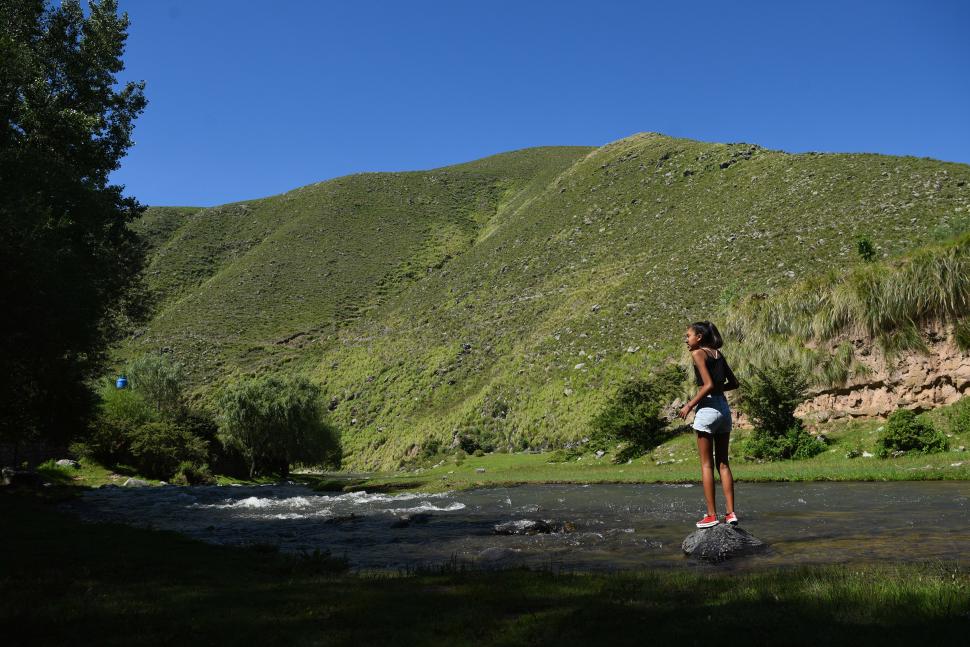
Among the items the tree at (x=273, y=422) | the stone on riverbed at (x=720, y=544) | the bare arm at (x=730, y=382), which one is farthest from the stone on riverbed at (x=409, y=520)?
the tree at (x=273, y=422)

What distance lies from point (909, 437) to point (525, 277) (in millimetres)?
58067

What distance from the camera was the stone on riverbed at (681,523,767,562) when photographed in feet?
25.9

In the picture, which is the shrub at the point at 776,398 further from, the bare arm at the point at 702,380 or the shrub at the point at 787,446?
the bare arm at the point at 702,380

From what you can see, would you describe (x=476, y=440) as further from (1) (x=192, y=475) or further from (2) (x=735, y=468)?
(2) (x=735, y=468)

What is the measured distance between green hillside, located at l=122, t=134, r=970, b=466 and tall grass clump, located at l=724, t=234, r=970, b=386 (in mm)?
12587

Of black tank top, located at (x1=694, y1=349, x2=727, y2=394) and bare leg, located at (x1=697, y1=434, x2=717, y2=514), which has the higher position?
black tank top, located at (x1=694, y1=349, x2=727, y2=394)

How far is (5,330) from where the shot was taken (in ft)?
50.5

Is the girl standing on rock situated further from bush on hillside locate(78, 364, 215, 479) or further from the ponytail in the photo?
bush on hillside locate(78, 364, 215, 479)

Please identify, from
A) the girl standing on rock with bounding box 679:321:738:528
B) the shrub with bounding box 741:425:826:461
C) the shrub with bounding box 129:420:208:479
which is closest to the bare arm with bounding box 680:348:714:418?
the girl standing on rock with bounding box 679:321:738:528

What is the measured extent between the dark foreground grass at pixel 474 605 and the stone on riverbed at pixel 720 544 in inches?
39.1

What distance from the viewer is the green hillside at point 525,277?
157 feet

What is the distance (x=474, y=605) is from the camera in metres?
5.43

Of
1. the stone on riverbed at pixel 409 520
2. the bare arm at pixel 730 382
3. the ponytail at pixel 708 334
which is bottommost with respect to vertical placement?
the stone on riverbed at pixel 409 520

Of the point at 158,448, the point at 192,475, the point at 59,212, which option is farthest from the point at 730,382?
the point at 192,475
